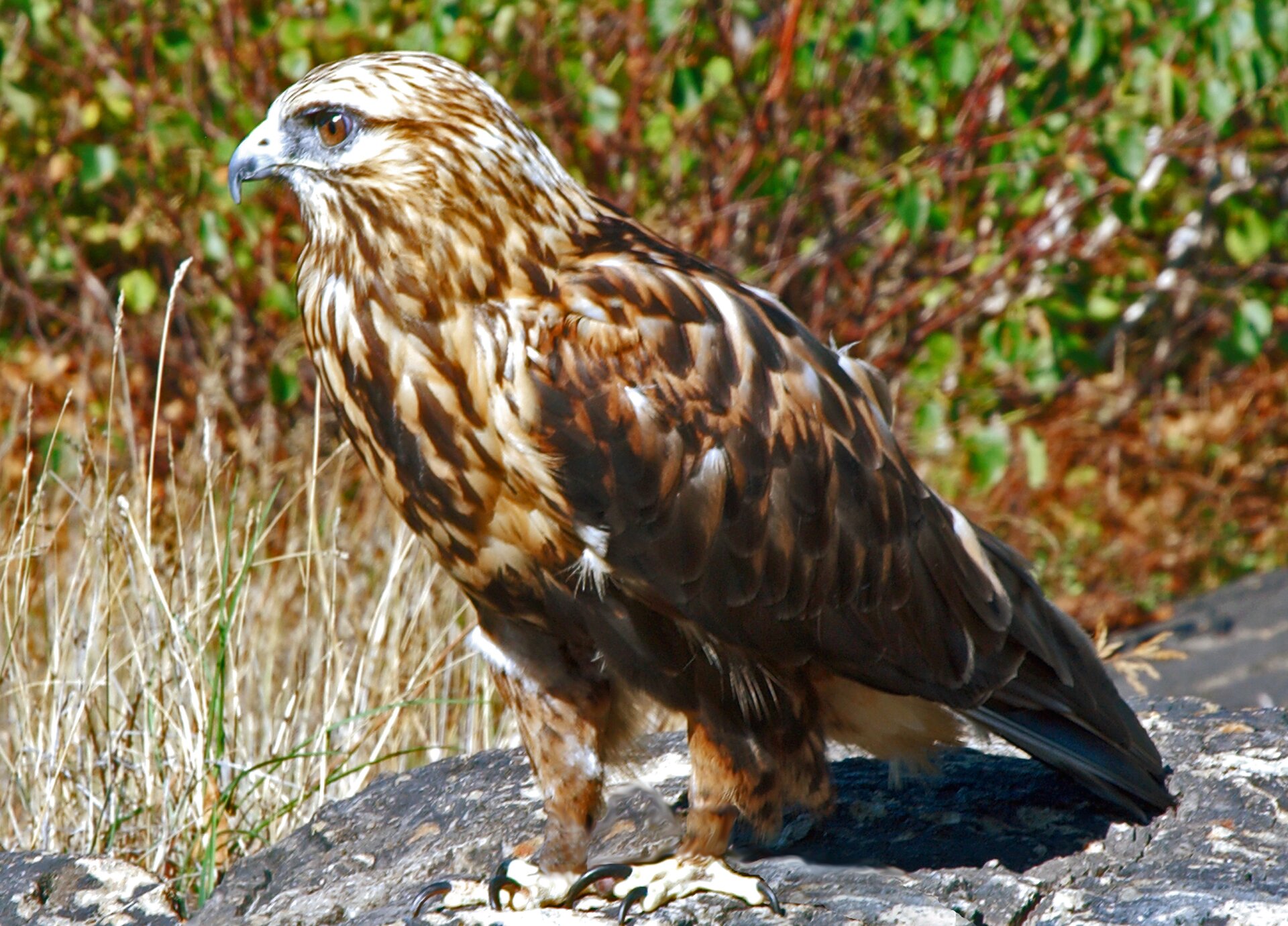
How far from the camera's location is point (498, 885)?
9.27ft

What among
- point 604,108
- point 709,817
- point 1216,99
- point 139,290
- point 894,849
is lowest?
point 894,849

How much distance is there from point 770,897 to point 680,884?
0.58ft

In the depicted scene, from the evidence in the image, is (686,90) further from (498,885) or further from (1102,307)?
(498,885)

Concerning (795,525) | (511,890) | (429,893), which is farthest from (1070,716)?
(429,893)

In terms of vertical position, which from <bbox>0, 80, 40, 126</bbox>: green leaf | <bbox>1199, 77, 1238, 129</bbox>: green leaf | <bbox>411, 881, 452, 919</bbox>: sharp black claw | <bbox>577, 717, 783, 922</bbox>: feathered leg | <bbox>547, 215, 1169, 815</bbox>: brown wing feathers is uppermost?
<bbox>0, 80, 40, 126</bbox>: green leaf

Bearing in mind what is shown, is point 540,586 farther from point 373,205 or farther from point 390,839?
point 390,839

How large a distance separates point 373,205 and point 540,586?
692 mm

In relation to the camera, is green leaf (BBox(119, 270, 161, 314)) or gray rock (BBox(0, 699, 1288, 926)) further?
green leaf (BBox(119, 270, 161, 314))

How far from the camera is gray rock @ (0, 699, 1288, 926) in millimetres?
2619

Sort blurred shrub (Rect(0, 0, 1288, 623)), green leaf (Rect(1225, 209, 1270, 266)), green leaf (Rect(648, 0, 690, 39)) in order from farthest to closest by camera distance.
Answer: green leaf (Rect(1225, 209, 1270, 266)) < blurred shrub (Rect(0, 0, 1288, 623)) < green leaf (Rect(648, 0, 690, 39))

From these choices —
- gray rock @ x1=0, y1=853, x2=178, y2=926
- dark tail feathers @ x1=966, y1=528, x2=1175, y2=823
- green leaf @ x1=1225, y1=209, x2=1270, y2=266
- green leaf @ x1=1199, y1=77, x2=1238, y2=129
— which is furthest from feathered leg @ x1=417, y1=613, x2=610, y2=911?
green leaf @ x1=1225, y1=209, x2=1270, y2=266

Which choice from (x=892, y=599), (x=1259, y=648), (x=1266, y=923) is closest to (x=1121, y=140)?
(x=1259, y=648)

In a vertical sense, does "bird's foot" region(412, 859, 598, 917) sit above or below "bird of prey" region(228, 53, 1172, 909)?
below

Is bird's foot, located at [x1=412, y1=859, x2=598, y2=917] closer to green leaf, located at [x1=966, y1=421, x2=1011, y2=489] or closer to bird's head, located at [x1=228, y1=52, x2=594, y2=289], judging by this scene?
bird's head, located at [x1=228, y1=52, x2=594, y2=289]
